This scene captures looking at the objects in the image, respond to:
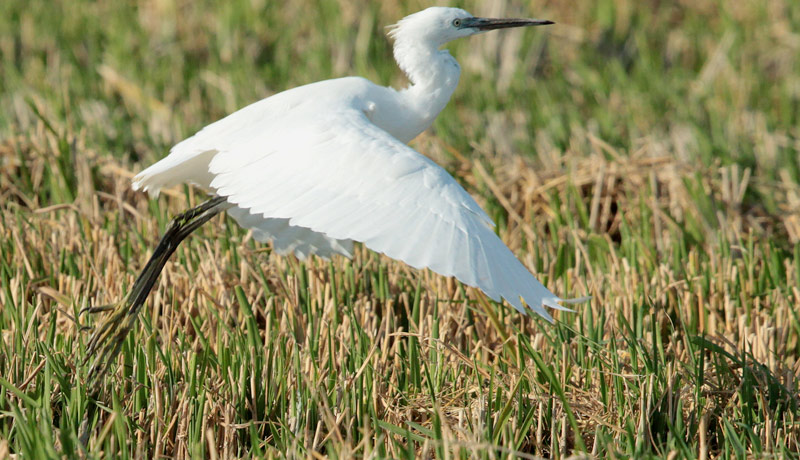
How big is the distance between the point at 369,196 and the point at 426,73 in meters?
0.82

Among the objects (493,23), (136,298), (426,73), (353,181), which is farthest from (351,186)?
(493,23)

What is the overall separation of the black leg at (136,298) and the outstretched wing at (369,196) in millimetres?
333

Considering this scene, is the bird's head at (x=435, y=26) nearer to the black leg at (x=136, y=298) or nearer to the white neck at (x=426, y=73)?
the white neck at (x=426, y=73)

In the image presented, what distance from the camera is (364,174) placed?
8.02ft

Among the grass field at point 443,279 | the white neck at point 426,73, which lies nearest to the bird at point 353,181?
the white neck at point 426,73

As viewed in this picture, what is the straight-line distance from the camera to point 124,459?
2.20 m

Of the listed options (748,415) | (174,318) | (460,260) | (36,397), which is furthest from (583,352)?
(36,397)

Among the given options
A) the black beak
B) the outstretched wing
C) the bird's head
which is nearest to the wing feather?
the outstretched wing

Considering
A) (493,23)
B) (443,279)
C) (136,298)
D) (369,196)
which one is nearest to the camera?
(369,196)

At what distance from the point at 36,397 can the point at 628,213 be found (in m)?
2.74

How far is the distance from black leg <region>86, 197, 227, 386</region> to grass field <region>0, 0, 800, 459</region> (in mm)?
68

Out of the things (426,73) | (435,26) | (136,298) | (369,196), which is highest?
(435,26)

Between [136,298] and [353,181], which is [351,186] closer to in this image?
[353,181]

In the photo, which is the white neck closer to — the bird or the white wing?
the bird
